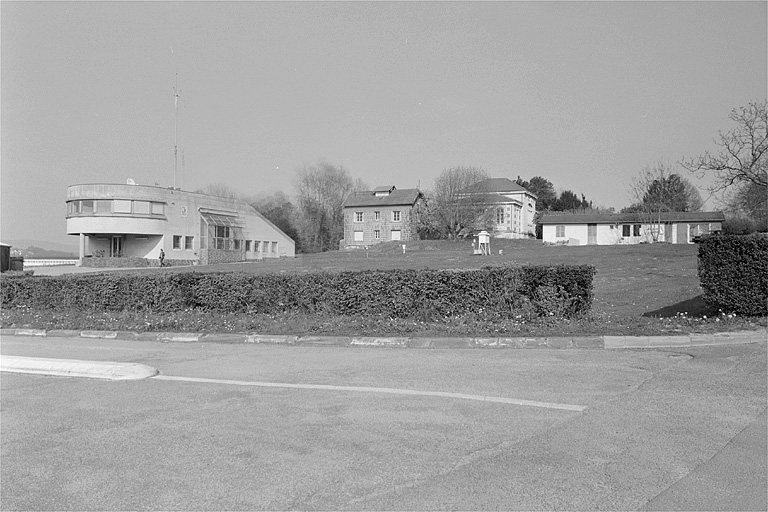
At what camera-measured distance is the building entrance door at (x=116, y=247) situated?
188 ft

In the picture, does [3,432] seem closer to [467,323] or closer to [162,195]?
[467,323]

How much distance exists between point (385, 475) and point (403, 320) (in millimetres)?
8350

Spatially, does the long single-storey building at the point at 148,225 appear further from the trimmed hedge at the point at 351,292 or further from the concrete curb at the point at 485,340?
the concrete curb at the point at 485,340

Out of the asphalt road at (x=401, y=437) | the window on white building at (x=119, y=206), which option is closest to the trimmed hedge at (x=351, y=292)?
the asphalt road at (x=401, y=437)

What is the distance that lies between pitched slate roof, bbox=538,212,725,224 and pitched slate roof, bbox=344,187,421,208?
1832cm

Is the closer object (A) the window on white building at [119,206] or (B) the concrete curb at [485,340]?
(B) the concrete curb at [485,340]

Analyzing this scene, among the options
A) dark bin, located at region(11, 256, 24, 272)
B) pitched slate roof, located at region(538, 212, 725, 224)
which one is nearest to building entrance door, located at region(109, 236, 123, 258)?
dark bin, located at region(11, 256, 24, 272)

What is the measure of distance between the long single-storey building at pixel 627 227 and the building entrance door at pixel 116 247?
146ft

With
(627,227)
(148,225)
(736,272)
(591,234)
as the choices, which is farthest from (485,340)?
(591,234)

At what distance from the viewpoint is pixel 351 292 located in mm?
13758

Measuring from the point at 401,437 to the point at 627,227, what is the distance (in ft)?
218

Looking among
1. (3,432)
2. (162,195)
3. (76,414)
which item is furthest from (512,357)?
(162,195)

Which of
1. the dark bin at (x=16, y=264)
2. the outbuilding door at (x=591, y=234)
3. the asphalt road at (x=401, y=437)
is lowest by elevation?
the asphalt road at (x=401, y=437)

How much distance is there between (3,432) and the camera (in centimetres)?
584
